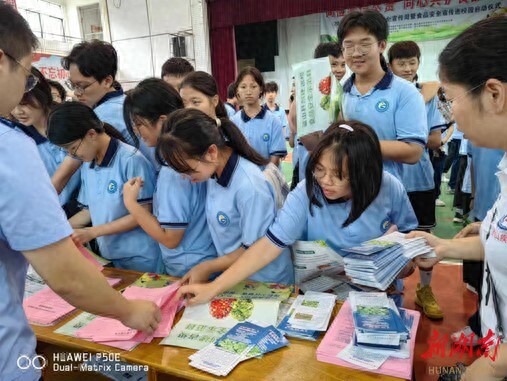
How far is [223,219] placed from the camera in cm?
149

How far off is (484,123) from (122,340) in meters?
1.11

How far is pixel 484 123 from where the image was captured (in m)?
0.84

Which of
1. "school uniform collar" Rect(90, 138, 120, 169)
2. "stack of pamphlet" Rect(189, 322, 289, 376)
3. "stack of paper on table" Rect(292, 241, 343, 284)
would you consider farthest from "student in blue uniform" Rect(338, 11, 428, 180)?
"school uniform collar" Rect(90, 138, 120, 169)

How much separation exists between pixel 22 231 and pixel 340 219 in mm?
1022

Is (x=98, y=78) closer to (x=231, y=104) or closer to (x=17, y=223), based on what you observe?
(x=17, y=223)

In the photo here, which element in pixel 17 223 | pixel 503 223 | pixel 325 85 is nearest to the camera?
pixel 17 223

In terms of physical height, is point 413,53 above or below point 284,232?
above

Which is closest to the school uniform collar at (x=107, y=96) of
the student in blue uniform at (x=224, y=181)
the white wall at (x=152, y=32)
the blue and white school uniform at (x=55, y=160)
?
the blue and white school uniform at (x=55, y=160)

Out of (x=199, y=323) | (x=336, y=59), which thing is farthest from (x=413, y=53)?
(x=199, y=323)

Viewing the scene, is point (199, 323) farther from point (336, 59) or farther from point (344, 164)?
point (336, 59)

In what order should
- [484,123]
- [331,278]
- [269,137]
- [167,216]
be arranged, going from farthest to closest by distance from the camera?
[269,137], [167,216], [331,278], [484,123]

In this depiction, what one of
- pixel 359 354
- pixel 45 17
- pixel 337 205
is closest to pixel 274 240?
pixel 337 205

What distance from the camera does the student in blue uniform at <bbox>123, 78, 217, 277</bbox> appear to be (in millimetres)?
1547

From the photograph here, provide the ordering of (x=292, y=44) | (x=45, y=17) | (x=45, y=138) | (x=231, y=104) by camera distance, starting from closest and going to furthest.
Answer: (x=45, y=138)
(x=231, y=104)
(x=292, y=44)
(x=45, y=17)
